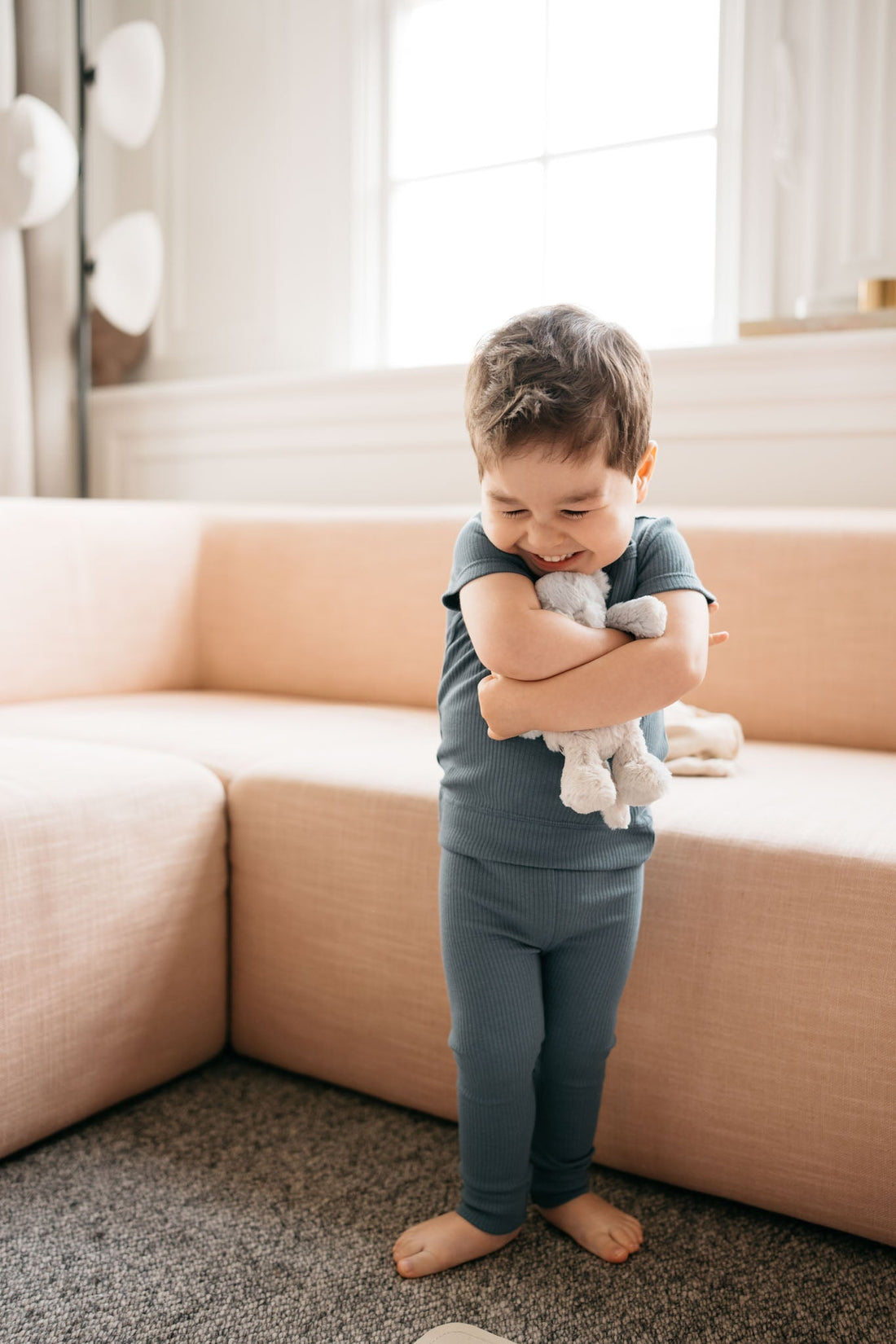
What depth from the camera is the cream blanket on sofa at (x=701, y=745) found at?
1271 millimetres

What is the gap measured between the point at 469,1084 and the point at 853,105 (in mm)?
1809

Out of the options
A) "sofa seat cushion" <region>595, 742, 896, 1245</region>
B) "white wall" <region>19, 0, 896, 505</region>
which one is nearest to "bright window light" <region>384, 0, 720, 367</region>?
"white wall" <region>19, 0, 896, 505</region>

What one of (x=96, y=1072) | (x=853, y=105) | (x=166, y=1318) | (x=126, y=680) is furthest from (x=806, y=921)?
(x=853, y=105)

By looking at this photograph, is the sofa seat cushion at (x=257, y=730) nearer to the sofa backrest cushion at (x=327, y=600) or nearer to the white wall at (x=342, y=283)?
the sofa backrest cushion at (x=327, y=600)

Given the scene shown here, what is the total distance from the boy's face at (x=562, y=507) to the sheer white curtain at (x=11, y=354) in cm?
201

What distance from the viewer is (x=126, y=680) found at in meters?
2.00

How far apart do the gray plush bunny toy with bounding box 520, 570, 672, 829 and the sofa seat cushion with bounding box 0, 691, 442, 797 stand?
0.34m

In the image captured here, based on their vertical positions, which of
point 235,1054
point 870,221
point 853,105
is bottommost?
point 235,1054

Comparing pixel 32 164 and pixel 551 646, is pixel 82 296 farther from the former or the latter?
pixel 551 646

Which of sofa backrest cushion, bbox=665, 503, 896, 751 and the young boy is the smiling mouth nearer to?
the young boy

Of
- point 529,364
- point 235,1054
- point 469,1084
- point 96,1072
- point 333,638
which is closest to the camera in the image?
point 529,364

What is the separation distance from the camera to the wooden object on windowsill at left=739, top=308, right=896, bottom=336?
1.86m

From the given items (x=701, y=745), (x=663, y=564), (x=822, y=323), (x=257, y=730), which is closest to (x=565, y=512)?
(x=663, y=564)

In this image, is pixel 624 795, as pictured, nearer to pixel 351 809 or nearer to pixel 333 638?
pixel 351 809
